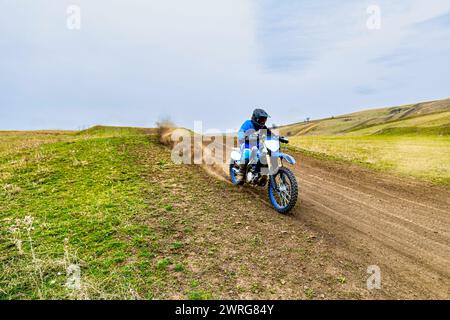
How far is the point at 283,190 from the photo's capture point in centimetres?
952

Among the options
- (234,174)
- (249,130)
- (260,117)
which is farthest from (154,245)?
(234,174)

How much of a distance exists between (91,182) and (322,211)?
8786 millimetres

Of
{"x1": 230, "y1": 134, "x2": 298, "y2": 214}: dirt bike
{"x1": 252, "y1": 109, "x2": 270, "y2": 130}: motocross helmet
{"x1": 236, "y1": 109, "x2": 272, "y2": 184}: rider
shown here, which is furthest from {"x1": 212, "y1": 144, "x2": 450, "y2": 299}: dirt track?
{"x1": 252, "y1": 109, "x2": 270, "y2": 130}: motocross helmet

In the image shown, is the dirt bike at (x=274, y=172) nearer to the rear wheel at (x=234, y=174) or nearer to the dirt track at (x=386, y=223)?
the dirt track at (x=386, y=223)

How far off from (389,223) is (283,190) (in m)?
3.15

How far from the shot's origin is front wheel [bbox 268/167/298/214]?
903cm

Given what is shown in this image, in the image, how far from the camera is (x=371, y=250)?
7293mm

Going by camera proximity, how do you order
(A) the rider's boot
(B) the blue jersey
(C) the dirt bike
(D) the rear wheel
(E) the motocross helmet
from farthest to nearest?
→ 1. (D) the rear wheel
2. (A) the rider's boot
3. (B) the blue jersey
4. (E) the motocross helmet
5. (C) the dirt bike

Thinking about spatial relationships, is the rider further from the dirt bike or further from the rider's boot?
the dirt bike

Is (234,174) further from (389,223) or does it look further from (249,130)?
(389,223)

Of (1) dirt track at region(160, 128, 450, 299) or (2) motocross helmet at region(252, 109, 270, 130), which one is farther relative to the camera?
(2) motocross helmet at region(252, 109, 270, 130)

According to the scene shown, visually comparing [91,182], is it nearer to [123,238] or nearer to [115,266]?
[123,238]

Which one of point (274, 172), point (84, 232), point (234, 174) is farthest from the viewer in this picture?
point (234, 174)
